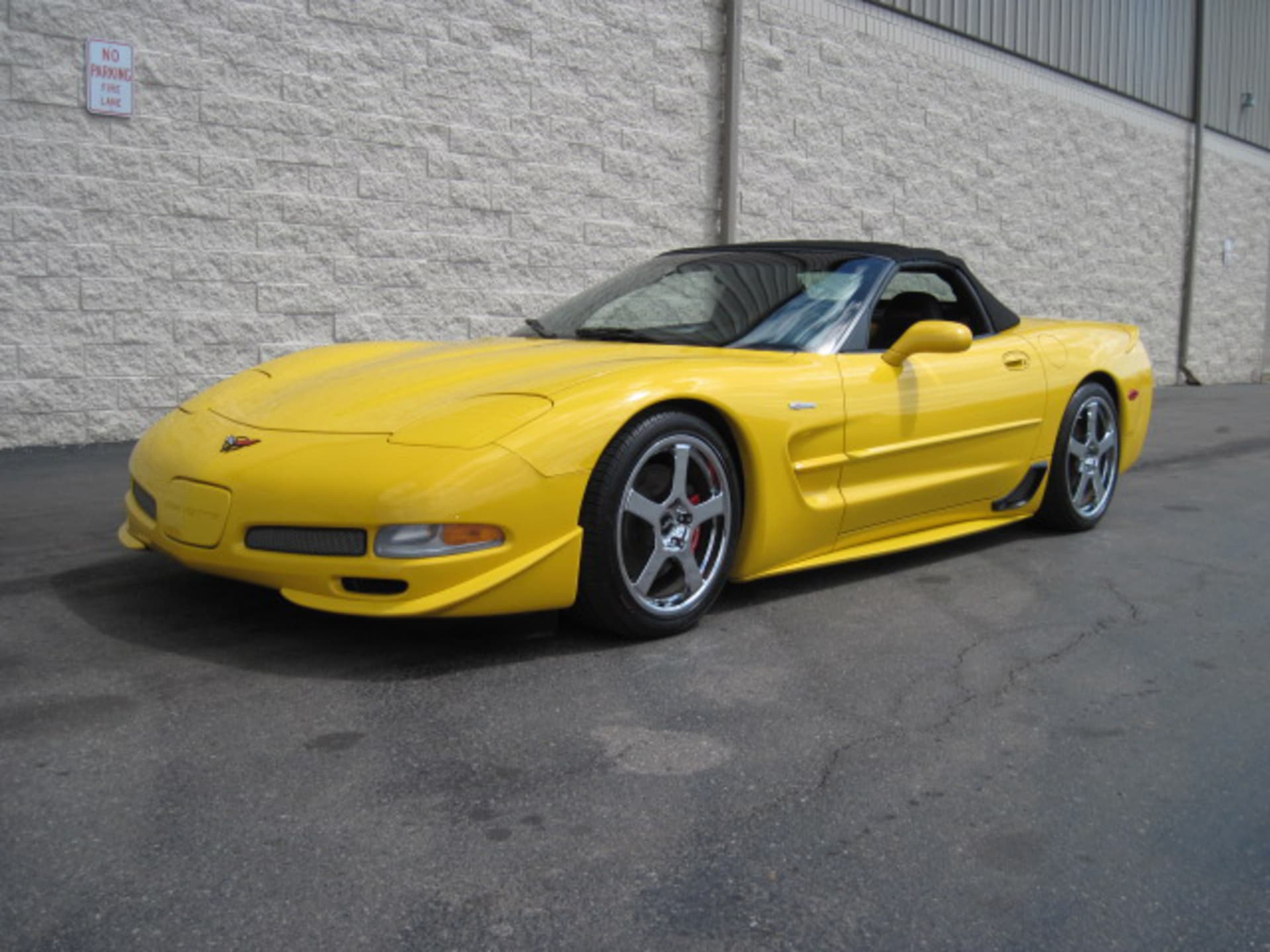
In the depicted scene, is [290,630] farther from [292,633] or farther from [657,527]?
[657,527]

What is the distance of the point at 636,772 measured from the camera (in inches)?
103

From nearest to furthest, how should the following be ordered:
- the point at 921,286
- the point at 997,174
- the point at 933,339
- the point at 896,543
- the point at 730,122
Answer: the point at 933,339 → the point at 896,543 → the point at 921,286 → the point at 730,122 → the point at 997,174

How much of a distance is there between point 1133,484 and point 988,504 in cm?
247

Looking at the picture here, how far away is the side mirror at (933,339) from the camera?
4184 millimetres

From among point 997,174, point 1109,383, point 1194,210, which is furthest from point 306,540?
point 1194,210

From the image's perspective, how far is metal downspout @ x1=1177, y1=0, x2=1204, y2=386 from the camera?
1642 centimetres

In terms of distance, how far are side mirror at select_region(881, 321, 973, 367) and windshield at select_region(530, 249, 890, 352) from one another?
0.63 feet

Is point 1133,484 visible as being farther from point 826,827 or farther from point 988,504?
point 826,827

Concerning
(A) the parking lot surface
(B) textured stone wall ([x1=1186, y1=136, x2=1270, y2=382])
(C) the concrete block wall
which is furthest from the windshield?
(B) textured stone wall ([x1=1186, y1=136, x2=1270, y2=382])

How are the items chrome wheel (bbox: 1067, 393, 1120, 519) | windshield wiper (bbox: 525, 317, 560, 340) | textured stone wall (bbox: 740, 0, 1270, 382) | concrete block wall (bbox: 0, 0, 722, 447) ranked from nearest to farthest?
windshield wiper (bbox: 525, 317, 560, 340) < chrome wheel (bbox: 1067, 393, 1120, 519) < concrete block wall (bbox: 0, 0, 722, 447) < textured stone wall (bbox: 740, 0, 1270, 382)

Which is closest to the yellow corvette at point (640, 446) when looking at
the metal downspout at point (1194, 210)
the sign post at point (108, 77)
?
the sign post at point (108, 77)

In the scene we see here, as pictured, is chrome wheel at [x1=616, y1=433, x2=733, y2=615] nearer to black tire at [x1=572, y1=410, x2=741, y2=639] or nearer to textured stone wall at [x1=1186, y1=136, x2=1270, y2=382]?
black tire at [x1=572, y1=410, x2=741, y2=639]

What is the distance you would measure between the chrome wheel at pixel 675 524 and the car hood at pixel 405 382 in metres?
0.31

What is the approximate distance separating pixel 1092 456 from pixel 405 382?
3039 mm
